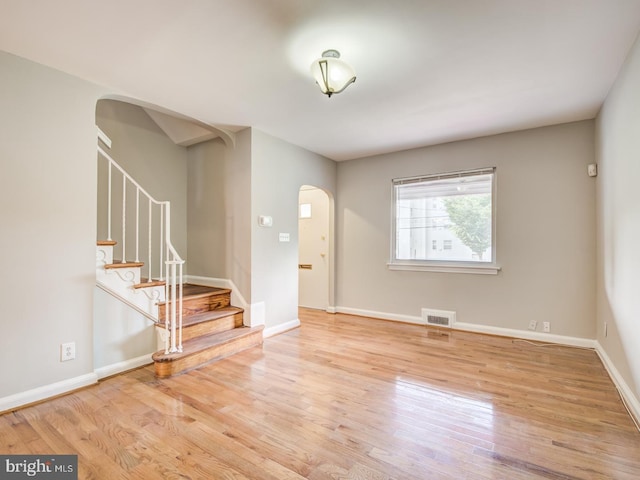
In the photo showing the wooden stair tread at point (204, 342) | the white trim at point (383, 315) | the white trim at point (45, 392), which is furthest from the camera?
the white trim at point (383, 315)

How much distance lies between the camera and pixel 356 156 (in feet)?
16.4

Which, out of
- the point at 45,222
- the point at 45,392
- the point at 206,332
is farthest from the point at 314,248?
the point at 45,392

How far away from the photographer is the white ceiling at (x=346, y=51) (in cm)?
183

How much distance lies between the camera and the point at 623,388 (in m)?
2.40

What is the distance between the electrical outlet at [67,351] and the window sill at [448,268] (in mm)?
3791

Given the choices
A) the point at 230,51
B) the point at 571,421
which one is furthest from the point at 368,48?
the point at 571,421

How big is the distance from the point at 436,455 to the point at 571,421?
1.07 meters

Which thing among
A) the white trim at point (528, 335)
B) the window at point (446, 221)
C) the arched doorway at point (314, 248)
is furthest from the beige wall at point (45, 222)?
the white trim at point (528, 335)

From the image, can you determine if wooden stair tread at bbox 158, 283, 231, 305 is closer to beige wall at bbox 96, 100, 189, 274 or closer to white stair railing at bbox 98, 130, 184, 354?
white stair railing at bbox 98, 130, 184, 354

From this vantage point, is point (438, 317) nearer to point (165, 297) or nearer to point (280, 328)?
point (280, 328)

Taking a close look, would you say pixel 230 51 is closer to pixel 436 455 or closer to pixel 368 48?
pixel 368 48

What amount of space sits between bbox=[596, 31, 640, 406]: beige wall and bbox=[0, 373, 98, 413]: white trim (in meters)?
4.04

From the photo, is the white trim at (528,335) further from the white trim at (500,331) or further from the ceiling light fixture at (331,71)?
the ceiling light fixture at (331,71)

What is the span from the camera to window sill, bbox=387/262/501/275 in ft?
13.1
